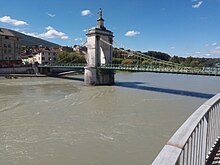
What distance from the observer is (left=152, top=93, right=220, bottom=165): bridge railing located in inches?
55.2

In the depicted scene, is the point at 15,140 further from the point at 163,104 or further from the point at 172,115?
the point at 163,104

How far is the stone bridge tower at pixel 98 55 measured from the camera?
29.6 meters

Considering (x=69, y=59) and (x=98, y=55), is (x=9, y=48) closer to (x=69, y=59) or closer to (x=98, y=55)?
(x=69, y=59)

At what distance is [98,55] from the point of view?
102 feet

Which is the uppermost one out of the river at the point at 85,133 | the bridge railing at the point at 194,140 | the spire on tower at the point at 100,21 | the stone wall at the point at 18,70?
the spire on tower at the point at 100,21


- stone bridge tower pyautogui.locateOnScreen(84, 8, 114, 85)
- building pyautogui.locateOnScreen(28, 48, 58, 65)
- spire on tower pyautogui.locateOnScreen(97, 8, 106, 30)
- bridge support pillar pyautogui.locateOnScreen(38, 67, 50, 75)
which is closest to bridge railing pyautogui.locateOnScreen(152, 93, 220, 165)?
stone bridge tower pyautogui.locateOnScreen(84, 8, 114, 85)

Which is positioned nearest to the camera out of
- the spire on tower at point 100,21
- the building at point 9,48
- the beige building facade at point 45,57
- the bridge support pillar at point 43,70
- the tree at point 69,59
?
the spire on tower at point 100,21

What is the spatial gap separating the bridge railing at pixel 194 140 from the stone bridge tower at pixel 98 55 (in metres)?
26.5

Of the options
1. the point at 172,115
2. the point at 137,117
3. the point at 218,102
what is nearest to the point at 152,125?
the point at 137,117

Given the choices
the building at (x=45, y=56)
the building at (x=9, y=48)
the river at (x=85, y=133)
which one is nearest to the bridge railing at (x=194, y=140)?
the river at (x=85, y=133)

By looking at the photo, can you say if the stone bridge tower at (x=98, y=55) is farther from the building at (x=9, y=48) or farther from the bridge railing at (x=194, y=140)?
the bridge railing at (x=194, y=140)

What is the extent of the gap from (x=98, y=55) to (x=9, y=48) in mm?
27422

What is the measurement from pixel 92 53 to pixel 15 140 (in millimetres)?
23274

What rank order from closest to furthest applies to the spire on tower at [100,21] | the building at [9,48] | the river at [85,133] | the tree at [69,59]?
the river at [85,133] < the spire on tower at [100,21] < the building at [9,48] < the tree at [69,59]
